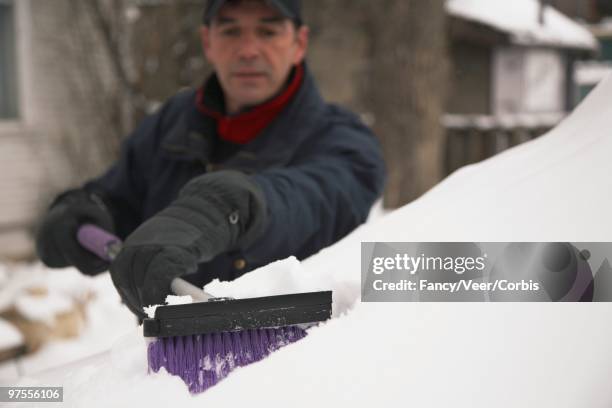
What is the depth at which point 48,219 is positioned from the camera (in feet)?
7.54

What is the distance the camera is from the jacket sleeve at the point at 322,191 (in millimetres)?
1802

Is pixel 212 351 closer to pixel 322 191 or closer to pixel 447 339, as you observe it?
pixel 447 339

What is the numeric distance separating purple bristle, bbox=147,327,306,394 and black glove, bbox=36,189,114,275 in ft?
4.13

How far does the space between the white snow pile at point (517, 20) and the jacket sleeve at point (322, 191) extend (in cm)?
780

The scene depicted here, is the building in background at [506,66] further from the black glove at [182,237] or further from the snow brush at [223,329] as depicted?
the snow brush at [223,329]

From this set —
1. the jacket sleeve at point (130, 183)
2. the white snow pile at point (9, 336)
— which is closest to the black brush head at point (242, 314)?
the jacket sleeve at point (130, 183)

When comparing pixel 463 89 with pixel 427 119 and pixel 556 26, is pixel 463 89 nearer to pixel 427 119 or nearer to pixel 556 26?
pixel 556 26

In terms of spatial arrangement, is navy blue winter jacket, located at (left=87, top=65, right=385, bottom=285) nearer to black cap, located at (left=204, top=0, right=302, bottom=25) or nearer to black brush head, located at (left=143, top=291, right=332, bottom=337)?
black cap, located at (left=204, top=0, right=302, bottom=25)

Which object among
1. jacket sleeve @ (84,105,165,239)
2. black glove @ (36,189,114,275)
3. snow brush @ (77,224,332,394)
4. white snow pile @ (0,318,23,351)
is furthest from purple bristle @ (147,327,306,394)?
white snow pile @ (0,318,23,351)

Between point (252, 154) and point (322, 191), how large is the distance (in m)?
0.33

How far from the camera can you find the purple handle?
2086 millimetres

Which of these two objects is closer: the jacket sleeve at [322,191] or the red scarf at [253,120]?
the jacket sleeve at [322,191]

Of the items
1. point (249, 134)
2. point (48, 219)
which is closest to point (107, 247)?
point (48, 219)

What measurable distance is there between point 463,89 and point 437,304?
11.9 meters
